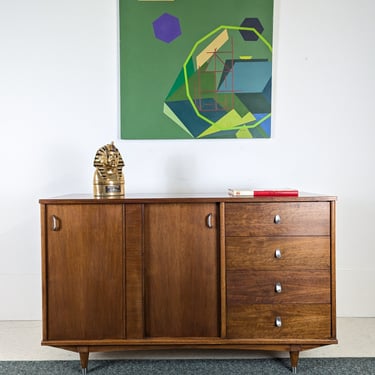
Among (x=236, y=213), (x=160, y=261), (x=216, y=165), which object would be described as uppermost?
(x=216, y=165)

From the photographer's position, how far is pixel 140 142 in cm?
260

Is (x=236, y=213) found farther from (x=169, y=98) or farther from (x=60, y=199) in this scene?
(x=169, y=98)

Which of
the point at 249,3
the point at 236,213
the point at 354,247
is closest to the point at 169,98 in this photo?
the point at 249,3

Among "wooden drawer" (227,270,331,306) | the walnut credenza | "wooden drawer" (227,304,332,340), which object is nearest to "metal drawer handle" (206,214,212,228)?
the walnut credenza

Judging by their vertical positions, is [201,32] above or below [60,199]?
above

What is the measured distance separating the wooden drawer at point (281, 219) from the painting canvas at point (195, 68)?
772mm

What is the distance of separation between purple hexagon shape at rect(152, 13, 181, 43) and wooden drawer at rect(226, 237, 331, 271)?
129 cm

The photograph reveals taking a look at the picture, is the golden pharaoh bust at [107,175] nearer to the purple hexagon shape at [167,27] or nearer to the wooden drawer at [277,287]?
the wooden drawer at [277,287]

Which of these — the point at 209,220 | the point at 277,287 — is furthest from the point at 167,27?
the point at 277,287

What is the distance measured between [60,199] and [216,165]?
40.2 inches

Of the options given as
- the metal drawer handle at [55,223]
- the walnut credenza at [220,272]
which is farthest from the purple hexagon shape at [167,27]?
the metal drawer handle at [55,223]

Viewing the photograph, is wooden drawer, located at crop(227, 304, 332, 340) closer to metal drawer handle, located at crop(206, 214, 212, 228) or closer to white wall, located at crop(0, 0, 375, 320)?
metal drawer handle, located at crop(206, 214, 212, 228)

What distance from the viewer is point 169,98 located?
2559mm

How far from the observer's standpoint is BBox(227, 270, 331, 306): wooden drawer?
6.29 feet
